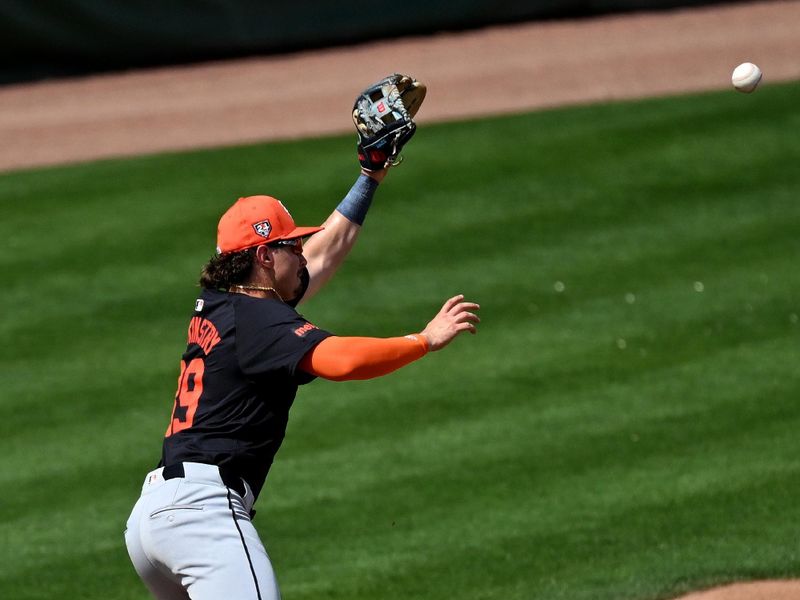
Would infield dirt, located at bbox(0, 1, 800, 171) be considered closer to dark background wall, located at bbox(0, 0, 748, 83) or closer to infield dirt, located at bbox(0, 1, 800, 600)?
infield dirt, located at bbox(0, 1, 800, 600)

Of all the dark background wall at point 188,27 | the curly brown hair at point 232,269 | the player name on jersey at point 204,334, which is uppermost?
the dark background wall at point 188,27

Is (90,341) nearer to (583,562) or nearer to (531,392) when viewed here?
(531,392)

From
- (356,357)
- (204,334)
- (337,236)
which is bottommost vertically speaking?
(356,357)

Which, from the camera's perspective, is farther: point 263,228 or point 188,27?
point 188,27

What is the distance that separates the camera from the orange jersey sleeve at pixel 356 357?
4.85 metres

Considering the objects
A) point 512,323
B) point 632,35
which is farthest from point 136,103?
point 512,323

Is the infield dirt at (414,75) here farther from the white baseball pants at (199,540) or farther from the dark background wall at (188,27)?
the white baseball pants at (199,540)

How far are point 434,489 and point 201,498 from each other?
314cm

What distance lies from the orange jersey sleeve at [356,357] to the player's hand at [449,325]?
0.06 m

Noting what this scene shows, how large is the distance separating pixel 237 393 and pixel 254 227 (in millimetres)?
624

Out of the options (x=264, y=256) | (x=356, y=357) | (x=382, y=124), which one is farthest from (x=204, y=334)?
(x=382, y=124)

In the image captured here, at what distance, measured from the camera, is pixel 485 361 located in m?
9.62

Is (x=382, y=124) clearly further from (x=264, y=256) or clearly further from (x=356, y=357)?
(x=356, y=357)

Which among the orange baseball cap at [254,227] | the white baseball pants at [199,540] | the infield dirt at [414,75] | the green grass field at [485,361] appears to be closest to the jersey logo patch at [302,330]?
A: the orange baseball cap at [254,227]
